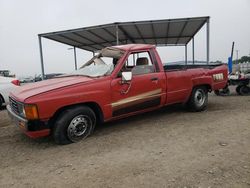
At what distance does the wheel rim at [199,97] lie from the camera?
6.30 m

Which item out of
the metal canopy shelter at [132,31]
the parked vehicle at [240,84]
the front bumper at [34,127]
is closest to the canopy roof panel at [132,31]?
the metal canopy shelter at [132,31]

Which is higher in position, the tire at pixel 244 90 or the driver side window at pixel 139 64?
the driver side window at pixel 139 64

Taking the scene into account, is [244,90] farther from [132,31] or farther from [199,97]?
[132,31]

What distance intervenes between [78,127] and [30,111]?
92 cm

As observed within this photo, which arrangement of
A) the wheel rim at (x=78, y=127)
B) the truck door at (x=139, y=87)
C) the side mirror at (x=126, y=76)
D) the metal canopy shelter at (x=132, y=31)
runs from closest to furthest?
1. the wheel rim at (x=78, y=127)
2. the side mirror at (x=126, y=76)
3. the truck door at (x=139, y=87)
4. the metal canopy shelter at (x=132, y=31)

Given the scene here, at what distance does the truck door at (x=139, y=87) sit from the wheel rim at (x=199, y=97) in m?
1.43

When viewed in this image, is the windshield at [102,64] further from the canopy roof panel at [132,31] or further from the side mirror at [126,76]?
the canopy roof panel at [132,31]

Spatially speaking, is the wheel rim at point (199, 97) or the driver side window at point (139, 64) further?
the wheel rim at point (199, 97)

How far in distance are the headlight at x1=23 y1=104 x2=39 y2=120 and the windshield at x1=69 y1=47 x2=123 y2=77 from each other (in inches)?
57.6

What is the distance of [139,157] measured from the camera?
3385 mm

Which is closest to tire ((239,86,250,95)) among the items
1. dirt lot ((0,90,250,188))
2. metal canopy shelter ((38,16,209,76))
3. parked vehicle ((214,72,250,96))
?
parked vehicle ((214,72,250,96))

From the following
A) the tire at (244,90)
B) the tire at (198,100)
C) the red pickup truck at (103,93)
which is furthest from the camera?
the tire at (244,90)

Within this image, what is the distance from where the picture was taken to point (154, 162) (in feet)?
10.5

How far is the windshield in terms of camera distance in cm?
476
